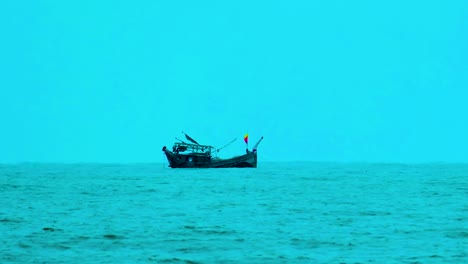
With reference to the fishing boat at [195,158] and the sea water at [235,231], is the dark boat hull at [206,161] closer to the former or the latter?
the fishing boat at [195,158]

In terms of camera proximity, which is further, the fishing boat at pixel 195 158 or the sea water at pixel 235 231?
the fishing boat at pixel 195 158

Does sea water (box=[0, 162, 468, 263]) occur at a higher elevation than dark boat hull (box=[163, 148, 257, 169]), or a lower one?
lower

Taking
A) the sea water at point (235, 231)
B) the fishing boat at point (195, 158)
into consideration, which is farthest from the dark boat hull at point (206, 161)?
the sea water at point (235, 231)

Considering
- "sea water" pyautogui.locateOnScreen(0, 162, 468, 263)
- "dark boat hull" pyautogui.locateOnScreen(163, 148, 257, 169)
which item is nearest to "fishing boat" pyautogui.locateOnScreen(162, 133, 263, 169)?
"dark boat hull" pyautogui.locateOnScreen(163, 148, 257, 169)

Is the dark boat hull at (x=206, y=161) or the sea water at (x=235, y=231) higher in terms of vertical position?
the dark boat hull at (x=206, y=161)

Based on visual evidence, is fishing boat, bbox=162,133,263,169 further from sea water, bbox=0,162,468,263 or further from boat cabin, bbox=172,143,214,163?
sea water, bbox=0,162,468,263

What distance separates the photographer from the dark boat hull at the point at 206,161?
346 ft

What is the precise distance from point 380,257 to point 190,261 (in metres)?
5.76

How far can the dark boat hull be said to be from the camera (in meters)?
105

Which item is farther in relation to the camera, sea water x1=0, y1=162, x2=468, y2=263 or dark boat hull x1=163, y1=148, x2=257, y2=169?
dark boat hull x1=163, y1=148, x2=257, y2=169

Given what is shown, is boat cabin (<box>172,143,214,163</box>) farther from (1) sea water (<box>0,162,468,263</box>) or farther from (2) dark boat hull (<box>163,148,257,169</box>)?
(1) sea water (<box>0,162,468,263</box>)

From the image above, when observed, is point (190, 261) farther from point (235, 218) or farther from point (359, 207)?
point (359, 207)

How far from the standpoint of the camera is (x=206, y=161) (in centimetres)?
10669

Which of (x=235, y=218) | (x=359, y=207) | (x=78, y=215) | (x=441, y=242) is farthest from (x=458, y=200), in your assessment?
(x=78, y=215)
